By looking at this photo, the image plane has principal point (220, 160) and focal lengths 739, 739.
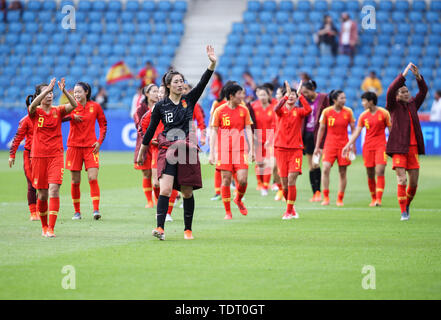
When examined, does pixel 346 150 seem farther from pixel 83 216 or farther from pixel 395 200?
pixel 83 216

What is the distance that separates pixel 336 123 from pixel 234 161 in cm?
304

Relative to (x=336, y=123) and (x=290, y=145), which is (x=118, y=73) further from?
(x=290, y=145)

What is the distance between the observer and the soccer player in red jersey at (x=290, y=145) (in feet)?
40.1

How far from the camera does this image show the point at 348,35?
96.9 ft

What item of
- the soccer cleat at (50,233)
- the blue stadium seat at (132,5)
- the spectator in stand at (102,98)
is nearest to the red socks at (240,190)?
the soccer cleat at (50,233)

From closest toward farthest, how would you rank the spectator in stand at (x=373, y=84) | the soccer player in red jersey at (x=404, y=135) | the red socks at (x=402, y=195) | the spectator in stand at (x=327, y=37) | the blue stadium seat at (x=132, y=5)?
1. the soccer player in red jersey at (x=404, y=135)
2. the red socks at (x=402, y=195)
3. the spectator in stand at (x=373, y=84)
4. the spectator in stand at (x=327, y=37)
5. the blue stadium seat at (x=132, y=5)

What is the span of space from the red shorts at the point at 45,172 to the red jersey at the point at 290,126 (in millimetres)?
3992

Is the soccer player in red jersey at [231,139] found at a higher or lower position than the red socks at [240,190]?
higher

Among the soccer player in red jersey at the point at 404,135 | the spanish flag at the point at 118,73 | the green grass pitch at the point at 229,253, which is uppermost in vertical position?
the spanish flag at the point at 118,73

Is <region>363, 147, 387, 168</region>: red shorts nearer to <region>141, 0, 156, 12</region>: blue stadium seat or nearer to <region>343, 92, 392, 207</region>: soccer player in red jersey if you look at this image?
<region>343, 92, 392, 207</region>: soccer player in red jersey

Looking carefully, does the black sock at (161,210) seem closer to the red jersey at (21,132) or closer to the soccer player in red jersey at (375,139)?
the red jersey at (21,132)

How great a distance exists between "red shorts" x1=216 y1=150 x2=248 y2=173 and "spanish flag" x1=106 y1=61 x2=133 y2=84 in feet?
65.6

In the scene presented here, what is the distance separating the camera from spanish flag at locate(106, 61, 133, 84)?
3152 centimetres

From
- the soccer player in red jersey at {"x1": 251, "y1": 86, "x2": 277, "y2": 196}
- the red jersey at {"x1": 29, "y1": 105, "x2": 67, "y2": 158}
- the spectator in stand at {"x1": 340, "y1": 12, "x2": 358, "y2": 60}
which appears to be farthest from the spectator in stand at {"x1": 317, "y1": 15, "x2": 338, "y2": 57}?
the red jersey at {"x1": 29, "y1": 105, "x2": 67, "y2": 158}
